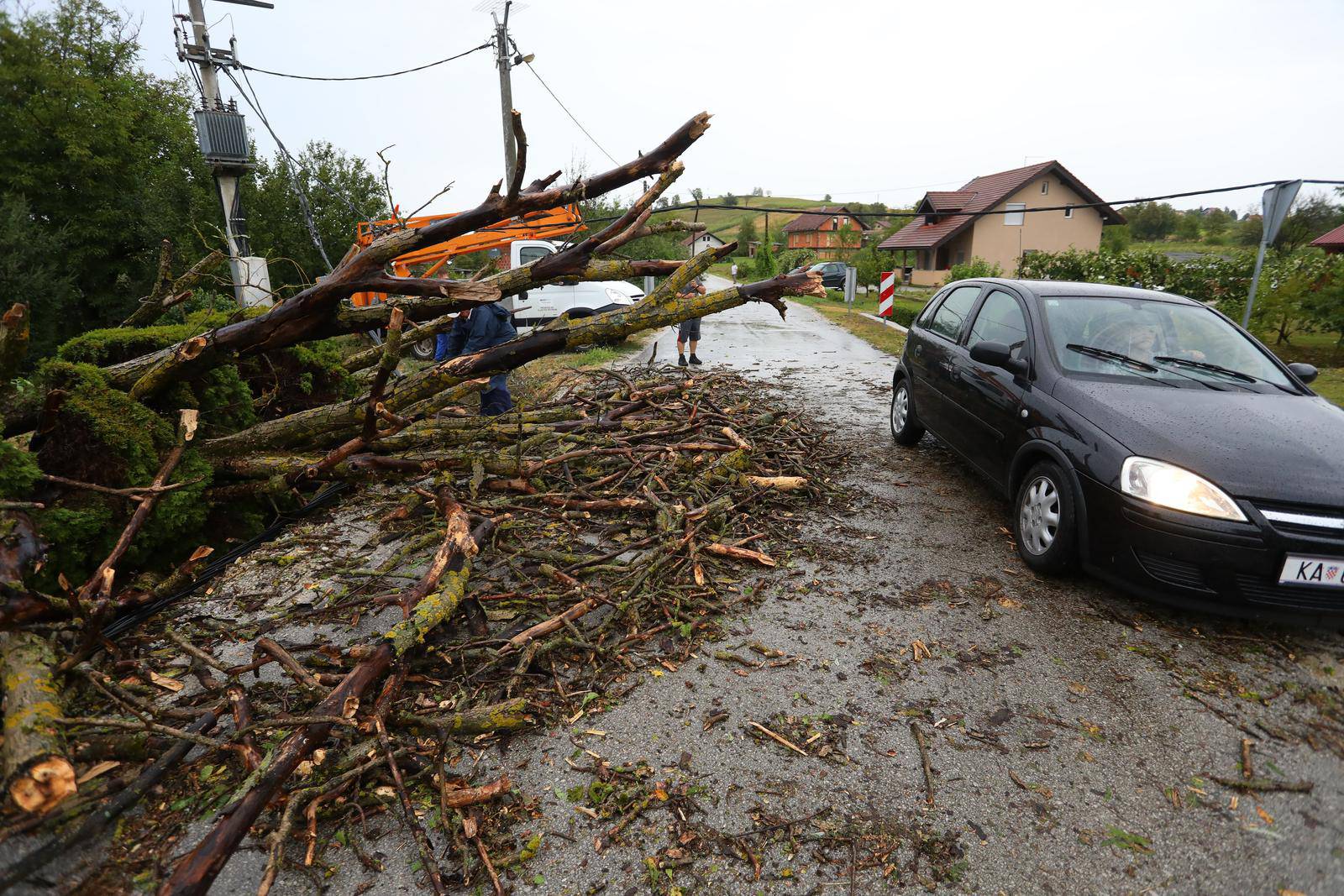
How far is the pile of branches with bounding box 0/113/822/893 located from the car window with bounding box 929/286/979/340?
1.78m

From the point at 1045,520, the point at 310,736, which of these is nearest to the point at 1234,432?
the point at 1045,520

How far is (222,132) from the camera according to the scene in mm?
12922

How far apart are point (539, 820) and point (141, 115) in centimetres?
3915

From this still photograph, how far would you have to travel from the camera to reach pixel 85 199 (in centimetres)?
2647

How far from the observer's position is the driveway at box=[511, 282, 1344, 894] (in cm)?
211

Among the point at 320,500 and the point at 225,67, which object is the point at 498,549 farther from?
the point at 225,67

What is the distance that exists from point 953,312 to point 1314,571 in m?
3.49

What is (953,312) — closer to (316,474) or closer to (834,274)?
(316,474)

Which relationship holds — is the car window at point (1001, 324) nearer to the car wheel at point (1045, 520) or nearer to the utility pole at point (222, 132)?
the car wheel at point (1045, 520)

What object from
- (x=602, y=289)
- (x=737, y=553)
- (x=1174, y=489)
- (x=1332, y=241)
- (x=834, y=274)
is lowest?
(x=737, y=553)

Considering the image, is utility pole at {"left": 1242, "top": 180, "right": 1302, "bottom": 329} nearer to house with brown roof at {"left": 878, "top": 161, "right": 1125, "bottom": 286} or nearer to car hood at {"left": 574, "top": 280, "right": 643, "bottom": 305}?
car hood at {"left": 574, "top": 280, "right": 643, "bottom": 305}

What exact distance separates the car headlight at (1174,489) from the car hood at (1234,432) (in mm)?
39

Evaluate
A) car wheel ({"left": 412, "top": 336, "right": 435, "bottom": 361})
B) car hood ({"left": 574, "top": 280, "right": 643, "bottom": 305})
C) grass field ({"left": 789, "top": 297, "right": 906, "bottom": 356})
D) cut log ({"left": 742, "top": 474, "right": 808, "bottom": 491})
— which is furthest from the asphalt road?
car hood ({"left": 574, "top": 280, "right": 643, "bottom": 305})

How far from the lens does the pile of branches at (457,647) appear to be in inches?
88.8
